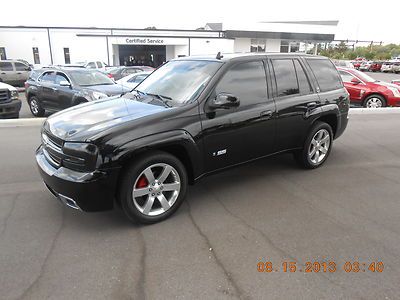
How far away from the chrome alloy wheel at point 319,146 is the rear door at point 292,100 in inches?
12.7

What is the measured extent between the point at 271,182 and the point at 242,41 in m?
48.9

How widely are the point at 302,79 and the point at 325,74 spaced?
694 millimetres

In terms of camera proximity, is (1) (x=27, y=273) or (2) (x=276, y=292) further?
(1) (x=27, y=273)

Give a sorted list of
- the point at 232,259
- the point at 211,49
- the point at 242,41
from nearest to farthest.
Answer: the point at 232,259 < the point at 211,49 < the point at 242,41

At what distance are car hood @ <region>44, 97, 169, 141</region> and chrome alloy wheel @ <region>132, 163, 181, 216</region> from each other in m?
0.60

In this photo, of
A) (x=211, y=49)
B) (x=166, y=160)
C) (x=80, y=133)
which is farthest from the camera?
(x=211, y=49)

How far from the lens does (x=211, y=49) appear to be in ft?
150

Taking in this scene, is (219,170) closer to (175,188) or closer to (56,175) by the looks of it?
(175,188)

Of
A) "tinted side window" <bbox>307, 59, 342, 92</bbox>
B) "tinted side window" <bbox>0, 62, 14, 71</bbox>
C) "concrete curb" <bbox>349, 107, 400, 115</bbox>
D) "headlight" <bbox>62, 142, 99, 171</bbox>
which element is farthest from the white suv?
"tinted side window" <bbox>0, 62, 14, 71</bbox>

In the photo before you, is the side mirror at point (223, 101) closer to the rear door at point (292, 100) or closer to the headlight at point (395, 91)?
the rear door at point (292, 100)

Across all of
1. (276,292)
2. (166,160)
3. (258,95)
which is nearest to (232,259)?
(276,292)

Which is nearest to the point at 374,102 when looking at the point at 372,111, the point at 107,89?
the point at 372,111

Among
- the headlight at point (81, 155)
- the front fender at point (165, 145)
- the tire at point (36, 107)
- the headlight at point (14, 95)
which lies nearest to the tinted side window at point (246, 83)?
the front fender at point (165, 145)

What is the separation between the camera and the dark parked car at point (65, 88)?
9.33m
